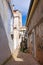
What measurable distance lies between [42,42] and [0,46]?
1.92 metres

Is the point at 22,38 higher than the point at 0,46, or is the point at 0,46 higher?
the point at 0,46

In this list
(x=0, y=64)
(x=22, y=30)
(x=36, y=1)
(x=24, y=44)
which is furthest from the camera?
(x=22, y=30)

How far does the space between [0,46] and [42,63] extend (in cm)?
206

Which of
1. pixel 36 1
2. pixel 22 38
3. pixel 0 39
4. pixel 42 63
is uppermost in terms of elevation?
pixel 36 1

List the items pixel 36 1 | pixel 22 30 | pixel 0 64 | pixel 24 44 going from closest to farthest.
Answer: pixel 0 64, pixel 36 1, pixel 24 44, pixel 22 30

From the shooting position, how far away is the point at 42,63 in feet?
22.7

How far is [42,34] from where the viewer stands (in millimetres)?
6848

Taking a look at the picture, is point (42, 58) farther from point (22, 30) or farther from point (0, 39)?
point (22, 30)

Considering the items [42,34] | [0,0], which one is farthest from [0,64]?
[0,0]

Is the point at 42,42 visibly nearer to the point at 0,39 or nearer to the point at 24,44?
the point at 0,39

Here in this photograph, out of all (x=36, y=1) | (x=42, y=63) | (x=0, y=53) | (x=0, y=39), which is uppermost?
(x=36, y=1)

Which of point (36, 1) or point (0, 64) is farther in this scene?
point (36, 1)

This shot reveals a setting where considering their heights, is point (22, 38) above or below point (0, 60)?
below

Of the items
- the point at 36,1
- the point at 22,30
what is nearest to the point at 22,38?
the point at 22,30
